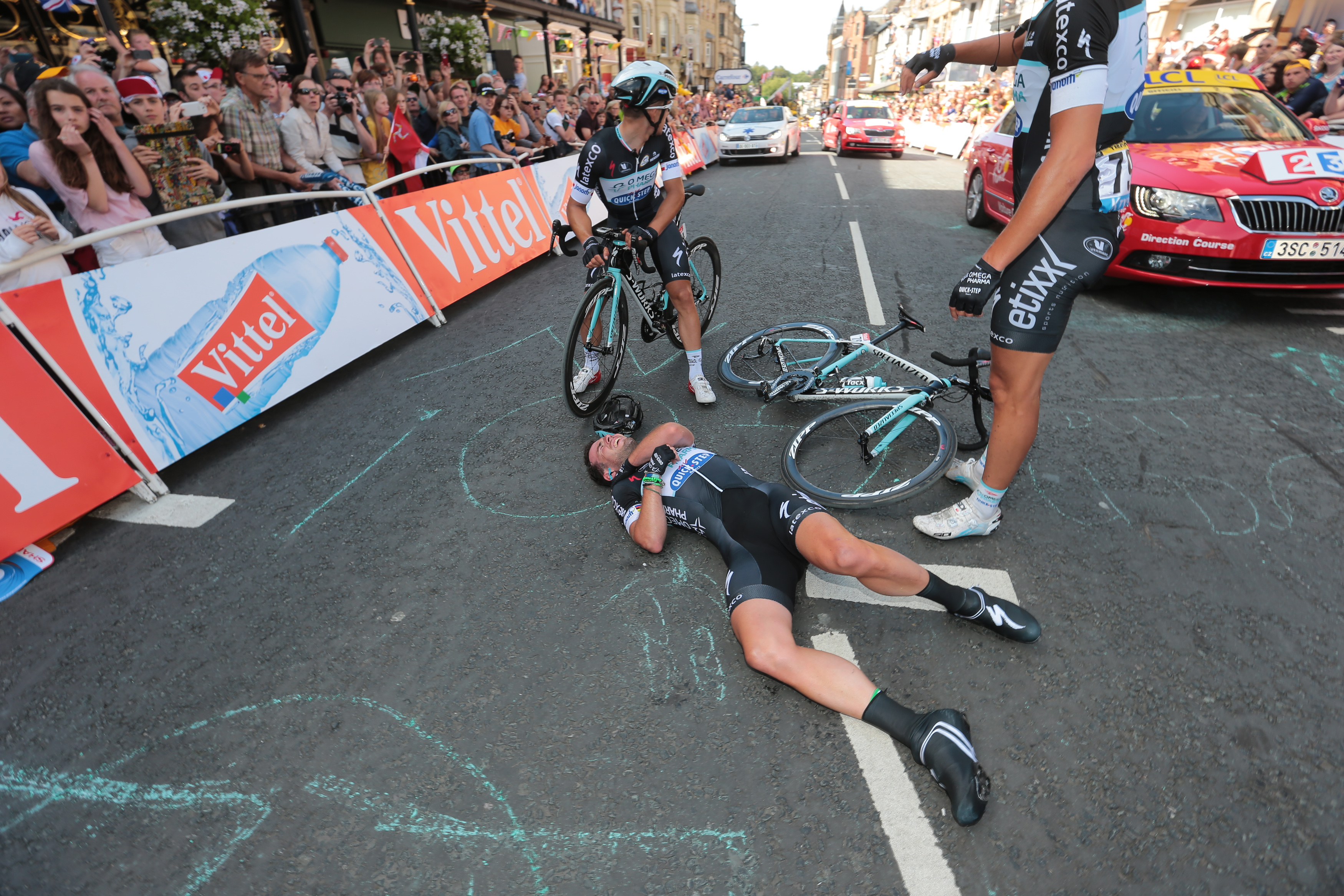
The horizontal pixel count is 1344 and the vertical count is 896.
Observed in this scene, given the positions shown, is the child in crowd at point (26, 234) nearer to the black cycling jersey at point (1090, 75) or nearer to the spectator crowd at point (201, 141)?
the spectator crowd at point (201, 141)

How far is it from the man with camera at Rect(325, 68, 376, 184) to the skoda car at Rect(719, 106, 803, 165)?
12714mm

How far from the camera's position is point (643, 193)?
170 inches

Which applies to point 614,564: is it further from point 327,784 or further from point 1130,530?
point 1130,530

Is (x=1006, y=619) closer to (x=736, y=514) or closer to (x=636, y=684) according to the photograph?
(x=736, y=514)

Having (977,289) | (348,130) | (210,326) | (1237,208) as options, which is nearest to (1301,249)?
(1237,208)

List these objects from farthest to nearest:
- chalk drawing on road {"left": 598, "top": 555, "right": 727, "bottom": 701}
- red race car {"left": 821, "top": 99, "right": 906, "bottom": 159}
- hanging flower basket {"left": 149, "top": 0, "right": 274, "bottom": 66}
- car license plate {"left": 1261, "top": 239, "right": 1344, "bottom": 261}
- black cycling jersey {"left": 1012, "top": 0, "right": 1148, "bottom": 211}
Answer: red race car {"left": 821, "top": 99, "right": 906, "bottom": 159}
hanging flower basket {"left": 149, "top": 0, "right": 274, "bottom": 66}
car license plate {"left": 1261, "top": 239, "right": 1344, "bottom": 261}
chalk drawing on road {"left": 598, "top": 555, "right": 727, "bottom": 701}
black cycling jersey {"left": 1012, "top": 0, "right": 1148, "bottom": 211}

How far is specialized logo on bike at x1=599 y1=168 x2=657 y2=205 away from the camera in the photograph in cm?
421

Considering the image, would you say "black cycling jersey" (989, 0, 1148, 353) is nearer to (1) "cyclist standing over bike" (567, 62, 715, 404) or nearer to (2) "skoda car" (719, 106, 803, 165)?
(1) "cyclist standing over bike" (567, 62, 715, 404)

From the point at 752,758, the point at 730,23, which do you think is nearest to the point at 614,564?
the point at 752,758

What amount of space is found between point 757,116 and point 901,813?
21.1 meters

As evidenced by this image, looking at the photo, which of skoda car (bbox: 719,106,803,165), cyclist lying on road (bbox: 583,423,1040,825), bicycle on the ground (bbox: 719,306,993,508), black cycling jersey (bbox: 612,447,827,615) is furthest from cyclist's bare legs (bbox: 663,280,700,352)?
skoda car (bbox: 719,106,803,165)

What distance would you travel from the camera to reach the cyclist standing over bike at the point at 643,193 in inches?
155

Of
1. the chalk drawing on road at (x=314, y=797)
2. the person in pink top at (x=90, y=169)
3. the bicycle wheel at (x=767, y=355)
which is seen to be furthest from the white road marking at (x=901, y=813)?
the person in pink top at (x=90, y=169)

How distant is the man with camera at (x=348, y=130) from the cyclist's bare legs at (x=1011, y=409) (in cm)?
Result: 784
